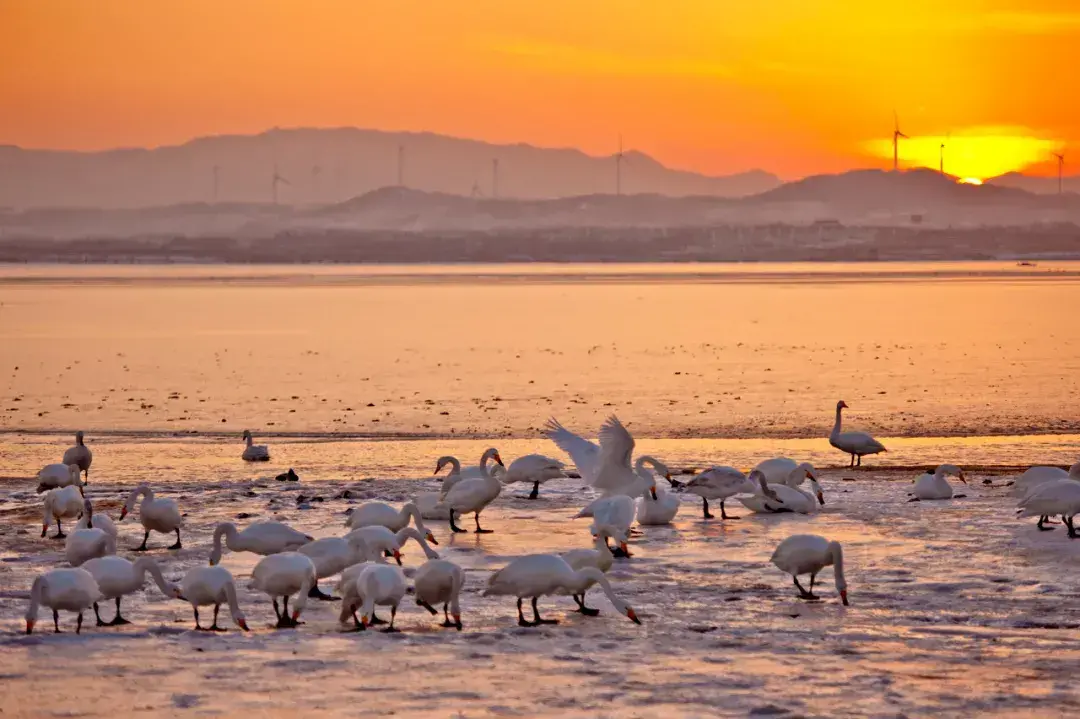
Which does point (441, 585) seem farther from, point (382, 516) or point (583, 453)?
point (583, 453)

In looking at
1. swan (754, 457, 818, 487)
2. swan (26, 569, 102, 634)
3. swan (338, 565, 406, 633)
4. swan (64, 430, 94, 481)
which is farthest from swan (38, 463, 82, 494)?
swan (754, 457, 818, 487)

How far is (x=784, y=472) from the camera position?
640 inches

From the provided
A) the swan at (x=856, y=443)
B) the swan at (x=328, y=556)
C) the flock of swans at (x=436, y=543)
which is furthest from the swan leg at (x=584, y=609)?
the swan at (x=856, y=443)

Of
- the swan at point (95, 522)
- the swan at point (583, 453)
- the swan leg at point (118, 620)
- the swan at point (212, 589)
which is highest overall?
the swan at point (583, 453)

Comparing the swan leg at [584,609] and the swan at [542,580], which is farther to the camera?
the swan leg at [584,609]

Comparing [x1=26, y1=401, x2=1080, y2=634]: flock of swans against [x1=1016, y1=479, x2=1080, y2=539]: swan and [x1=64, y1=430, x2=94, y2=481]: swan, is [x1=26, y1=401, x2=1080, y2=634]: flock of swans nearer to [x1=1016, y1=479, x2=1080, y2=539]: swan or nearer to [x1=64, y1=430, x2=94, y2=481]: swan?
[x1=1016, y1=479, x2=1080, y2=539]: swan

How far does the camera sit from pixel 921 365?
33.0 metres

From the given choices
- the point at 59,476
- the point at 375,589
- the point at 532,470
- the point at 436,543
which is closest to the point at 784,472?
the point at 532,470

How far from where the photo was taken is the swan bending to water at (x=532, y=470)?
16547 mm

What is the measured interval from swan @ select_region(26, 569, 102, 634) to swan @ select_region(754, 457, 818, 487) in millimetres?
7794

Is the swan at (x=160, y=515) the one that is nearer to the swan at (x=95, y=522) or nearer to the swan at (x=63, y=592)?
the swan at (x=95, y=522)

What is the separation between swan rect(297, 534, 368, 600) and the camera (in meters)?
11.7

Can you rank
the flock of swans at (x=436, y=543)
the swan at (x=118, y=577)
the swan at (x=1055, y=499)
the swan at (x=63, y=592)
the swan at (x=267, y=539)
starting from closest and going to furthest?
the swan at (x=63, y=592), the flock of swans at (x=436, y=543), the swan at (x=118, y=577), the swan at (x=267, y=539), the swan at (x=1055, y=499)

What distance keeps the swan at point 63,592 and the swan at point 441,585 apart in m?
2.24
